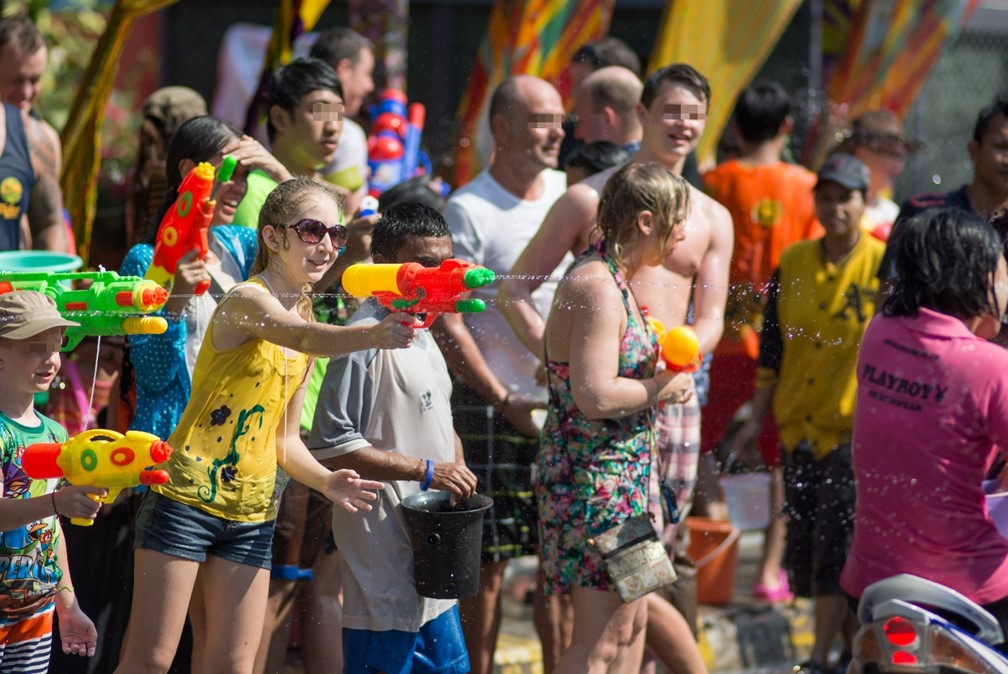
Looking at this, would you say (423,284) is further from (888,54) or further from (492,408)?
(888,54)

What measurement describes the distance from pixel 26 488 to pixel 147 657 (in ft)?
1.65

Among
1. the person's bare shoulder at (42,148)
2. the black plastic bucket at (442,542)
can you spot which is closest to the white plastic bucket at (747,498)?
the black plastic bucket at (442,542)

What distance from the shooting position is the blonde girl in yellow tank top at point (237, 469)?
11.8ft

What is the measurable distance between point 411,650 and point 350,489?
23.1 inches

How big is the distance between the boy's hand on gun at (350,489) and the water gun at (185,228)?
0.61m

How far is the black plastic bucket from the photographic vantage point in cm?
393

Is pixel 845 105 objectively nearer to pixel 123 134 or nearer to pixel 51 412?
pixel 123 134

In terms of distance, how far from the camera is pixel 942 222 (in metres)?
4.07

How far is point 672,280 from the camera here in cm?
480

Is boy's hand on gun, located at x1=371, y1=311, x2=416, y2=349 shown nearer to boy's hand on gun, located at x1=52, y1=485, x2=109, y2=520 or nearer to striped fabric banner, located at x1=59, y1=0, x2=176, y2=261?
boy's hand on gun, located at x1=52, y1=485, x2=109, y2=520

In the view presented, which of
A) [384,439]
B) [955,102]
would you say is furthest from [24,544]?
[955,102]

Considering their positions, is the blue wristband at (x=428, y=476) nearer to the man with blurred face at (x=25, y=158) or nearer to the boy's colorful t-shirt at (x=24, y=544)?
the boy's colorful t-shirt at (x=24, y=544)

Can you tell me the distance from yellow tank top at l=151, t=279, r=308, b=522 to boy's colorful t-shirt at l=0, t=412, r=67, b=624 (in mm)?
278

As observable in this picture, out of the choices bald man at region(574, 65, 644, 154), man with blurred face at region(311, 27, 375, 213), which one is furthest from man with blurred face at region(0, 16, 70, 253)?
bald man at region(574, 65, 644, 154)
